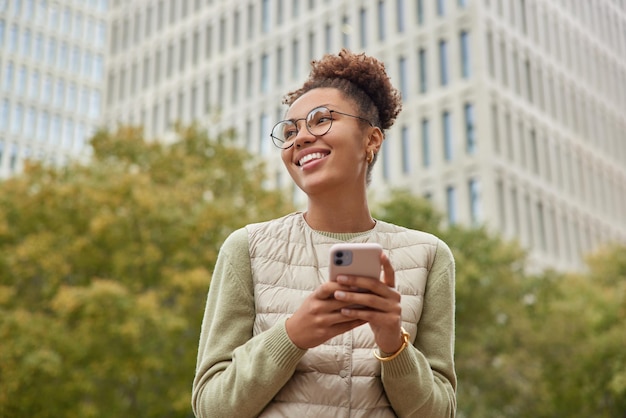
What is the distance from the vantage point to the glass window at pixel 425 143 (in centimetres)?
4291

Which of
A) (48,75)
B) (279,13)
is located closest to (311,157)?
(279,13)

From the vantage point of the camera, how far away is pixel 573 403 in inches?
929

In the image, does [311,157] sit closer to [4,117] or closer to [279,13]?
[279,13]

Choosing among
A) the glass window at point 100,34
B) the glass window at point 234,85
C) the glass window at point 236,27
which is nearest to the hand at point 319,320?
the glass window at point 234,85

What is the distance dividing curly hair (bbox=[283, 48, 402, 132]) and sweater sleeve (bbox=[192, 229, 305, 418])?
0.67 metres

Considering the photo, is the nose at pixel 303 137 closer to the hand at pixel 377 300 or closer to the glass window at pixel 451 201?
the hand at pixel 377 300

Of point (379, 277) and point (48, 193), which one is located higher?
point (48, 193)

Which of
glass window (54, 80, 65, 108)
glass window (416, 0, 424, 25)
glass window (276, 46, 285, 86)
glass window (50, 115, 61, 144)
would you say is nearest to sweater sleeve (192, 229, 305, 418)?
glass window (416, 0, 424, 25)

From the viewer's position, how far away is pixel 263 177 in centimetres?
2197

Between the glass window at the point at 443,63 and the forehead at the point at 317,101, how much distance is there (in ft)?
135

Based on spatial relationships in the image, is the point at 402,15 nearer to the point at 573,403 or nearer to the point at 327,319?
the point at 573,403

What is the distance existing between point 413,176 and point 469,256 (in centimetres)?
1879

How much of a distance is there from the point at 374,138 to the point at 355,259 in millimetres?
882

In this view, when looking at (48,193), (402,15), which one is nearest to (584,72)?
(402,15)
